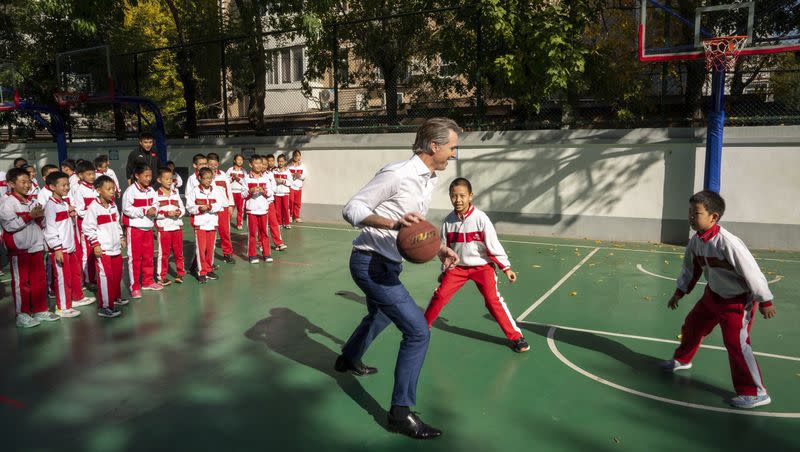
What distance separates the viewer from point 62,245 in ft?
22.9

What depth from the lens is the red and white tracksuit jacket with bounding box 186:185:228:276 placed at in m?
8.80

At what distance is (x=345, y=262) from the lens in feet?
33.2

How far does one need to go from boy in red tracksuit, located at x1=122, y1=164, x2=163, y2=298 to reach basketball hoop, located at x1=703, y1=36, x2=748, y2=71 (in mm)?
9046

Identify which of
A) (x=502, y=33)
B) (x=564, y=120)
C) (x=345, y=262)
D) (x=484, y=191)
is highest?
(x=502, y=33)

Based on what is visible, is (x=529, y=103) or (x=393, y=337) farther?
(x=529, y=103)

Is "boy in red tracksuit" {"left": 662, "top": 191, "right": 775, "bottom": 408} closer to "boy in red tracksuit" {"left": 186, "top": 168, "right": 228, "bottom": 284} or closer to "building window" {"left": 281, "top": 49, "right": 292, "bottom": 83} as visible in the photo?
"boy in red tracksuit" {"left": 186, "top": 168, "right": 228, "bottom": 284}

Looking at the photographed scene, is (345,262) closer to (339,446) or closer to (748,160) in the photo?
(339,446)

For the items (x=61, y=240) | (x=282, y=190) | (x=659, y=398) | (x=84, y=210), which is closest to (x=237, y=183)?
(x=282, y=190)

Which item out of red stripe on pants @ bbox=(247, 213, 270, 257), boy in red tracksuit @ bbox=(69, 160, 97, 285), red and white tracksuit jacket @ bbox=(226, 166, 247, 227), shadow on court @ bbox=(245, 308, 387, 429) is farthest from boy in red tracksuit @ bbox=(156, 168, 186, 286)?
red and white tracksuit jacket @ bbox=(226, 166, 247, 227)

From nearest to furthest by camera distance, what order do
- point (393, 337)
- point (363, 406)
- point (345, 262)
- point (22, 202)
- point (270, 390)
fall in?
point (363, 406) < point (270, 390) < point (393, 337) < point (22, 202) < point (345, 262)

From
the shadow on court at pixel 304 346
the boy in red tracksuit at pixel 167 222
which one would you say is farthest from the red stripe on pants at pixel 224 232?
the shadow on court at pixel 304 346

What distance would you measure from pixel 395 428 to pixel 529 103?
377 inches

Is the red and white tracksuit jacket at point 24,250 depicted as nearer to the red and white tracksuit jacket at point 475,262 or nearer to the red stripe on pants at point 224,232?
the red stripe on pants at point 224,232

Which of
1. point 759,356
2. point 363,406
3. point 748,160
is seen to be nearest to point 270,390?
point 363,406
